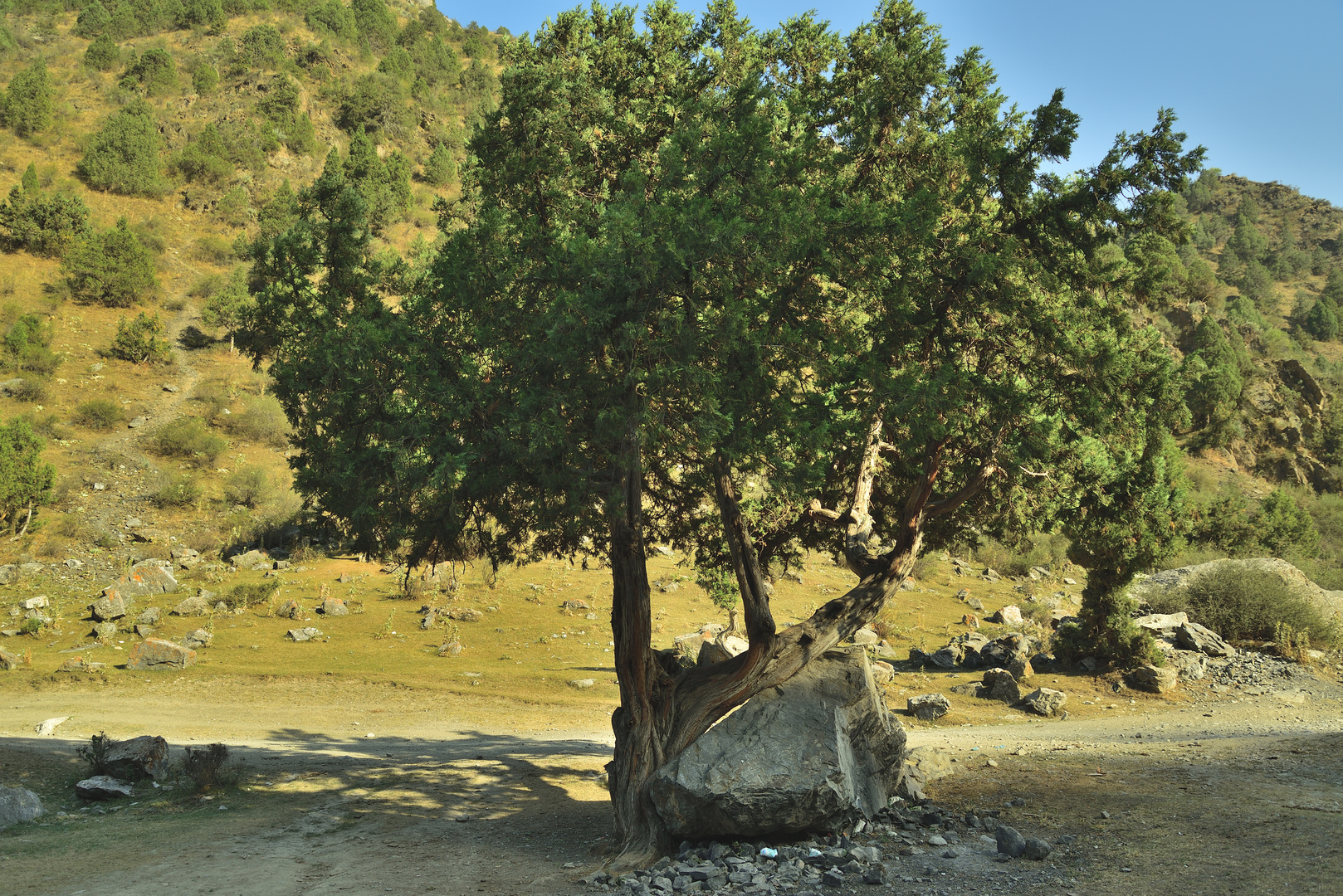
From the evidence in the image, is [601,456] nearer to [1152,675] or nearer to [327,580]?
[1152,675]

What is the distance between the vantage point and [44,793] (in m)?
10.6

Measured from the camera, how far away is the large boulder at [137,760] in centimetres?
1127

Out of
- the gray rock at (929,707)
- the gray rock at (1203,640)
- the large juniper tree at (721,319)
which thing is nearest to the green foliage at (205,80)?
the large juniper tree at (721,319)

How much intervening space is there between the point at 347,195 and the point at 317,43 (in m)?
71.3

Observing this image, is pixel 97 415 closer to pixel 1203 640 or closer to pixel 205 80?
pixel 205 80

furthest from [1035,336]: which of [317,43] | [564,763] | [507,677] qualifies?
[317,43]

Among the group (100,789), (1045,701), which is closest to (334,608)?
(100,789)

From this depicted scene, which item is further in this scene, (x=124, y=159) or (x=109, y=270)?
(x=124, y=159)

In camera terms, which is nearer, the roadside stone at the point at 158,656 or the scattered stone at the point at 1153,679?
the scattered stone at the point at 1153,679

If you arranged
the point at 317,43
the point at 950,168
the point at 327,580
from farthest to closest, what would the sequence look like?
1. the point at 317,43
2. the point at 327,580
3. the point at 950,168

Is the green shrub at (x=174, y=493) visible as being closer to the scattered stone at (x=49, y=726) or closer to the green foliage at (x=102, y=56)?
the scattered stone at (x=49, y=726)

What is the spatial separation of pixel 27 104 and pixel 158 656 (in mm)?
51357

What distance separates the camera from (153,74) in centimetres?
5947

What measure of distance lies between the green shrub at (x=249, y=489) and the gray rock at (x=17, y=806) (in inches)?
932
